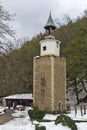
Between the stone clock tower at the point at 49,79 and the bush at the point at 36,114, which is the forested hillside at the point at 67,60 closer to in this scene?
the stone clock tower at the point at 49,79

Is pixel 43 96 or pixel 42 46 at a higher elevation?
pixel 42 46

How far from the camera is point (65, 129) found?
23703mm

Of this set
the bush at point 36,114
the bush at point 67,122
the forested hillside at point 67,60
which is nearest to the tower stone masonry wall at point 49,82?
the forested hillside at point 67,60

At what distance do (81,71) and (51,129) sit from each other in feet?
65.0

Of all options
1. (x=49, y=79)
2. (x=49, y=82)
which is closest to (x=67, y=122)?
(x=49, y=82)

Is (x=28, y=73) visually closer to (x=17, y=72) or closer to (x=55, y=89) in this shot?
(x=17, y=72)

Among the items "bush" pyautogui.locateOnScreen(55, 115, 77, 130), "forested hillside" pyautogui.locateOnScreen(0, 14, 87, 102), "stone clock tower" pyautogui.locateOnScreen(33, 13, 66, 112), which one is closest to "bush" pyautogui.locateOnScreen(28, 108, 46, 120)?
"bush" pyautogui.locateOnScreen(55, 115, 77, 130)

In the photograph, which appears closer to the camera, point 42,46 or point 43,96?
point 43,96

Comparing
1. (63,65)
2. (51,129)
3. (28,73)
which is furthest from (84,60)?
(51,129)

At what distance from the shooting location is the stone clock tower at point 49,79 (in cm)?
3656

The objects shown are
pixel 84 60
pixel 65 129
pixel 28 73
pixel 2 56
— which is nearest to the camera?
pixel 65 129

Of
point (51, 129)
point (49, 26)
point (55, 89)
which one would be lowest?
point (51, 129)

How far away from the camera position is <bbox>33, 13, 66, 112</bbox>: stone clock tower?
36562 millimetres

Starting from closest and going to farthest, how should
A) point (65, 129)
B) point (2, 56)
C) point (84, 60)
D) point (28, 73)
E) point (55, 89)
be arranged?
point (65, 129) < point (2, 56) < point (55, 89) < point (84, 60) < point (28, 73)
